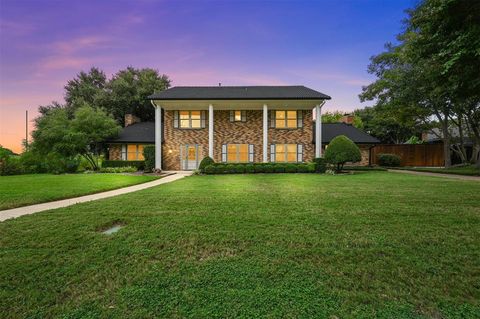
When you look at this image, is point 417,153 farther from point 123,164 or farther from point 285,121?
point 123,164

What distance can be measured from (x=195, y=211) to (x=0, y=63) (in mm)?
18984

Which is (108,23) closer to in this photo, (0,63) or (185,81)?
(0,63)

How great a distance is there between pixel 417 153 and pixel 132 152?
28382 millimetres

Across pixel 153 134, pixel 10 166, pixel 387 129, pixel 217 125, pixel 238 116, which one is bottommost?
pixel 10 166

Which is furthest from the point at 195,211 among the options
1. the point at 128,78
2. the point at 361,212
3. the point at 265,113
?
the point at 128,78

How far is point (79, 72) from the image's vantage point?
30.6 metres

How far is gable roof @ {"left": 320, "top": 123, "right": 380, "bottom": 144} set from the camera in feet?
67.6

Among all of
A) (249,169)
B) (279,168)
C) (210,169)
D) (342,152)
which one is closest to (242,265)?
(210,169)

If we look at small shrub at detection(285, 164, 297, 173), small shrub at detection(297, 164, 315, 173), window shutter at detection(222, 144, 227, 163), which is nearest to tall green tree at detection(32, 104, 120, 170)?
window shutter at detection(222, 144, 227, 163)

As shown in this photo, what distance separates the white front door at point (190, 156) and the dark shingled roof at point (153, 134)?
295cm

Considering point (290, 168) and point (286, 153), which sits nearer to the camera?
Result: point (290, 168)

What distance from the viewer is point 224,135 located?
19.8 metres

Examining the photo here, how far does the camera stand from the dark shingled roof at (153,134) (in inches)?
787

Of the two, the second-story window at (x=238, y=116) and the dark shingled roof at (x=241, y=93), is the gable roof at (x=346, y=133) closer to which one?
the dark shingled roof at (x=241, y=93)
